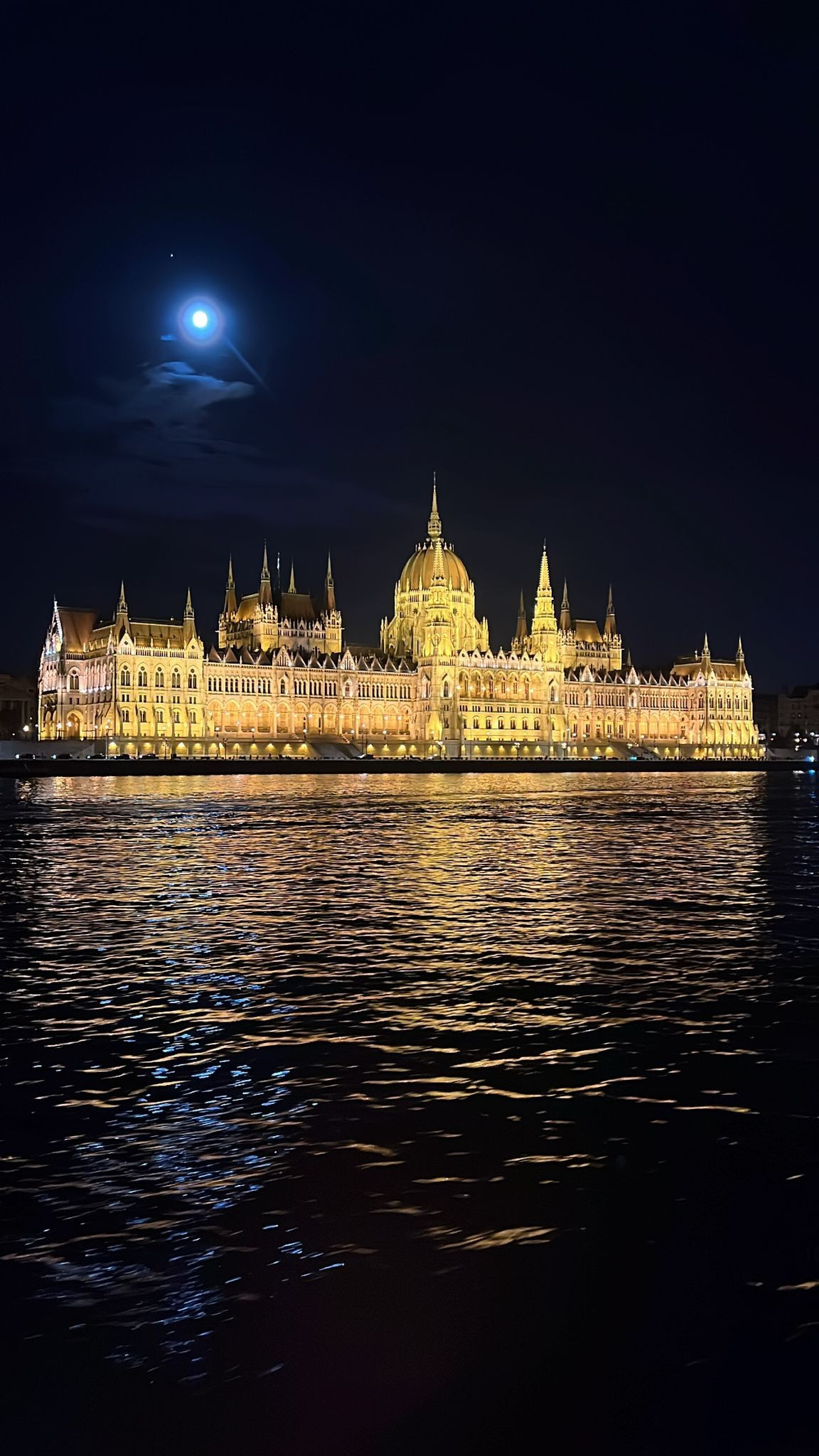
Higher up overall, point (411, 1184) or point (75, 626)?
point (75, 626)

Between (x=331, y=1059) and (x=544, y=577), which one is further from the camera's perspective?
(x=544, y=577)

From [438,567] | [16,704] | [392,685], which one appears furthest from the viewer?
[16,704]

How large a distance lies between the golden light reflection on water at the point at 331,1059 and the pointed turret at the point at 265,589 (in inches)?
5051

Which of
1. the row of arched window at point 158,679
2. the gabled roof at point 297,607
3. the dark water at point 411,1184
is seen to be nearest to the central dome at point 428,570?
the gabled roof at point 297,607

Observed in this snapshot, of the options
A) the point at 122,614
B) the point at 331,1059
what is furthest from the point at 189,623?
the point at 331,1059

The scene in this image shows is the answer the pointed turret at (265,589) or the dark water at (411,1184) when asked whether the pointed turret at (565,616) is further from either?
the dark water at (411,1184)

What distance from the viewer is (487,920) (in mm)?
20016

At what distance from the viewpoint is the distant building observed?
16575 centimetres

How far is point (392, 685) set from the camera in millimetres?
155125

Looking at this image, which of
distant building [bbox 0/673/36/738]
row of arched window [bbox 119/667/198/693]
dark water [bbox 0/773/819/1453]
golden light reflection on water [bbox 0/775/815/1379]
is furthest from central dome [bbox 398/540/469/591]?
dark water [bbox 0/773/819/1453]

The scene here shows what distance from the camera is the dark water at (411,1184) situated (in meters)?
5.60

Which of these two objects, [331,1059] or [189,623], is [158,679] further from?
[331,1059]

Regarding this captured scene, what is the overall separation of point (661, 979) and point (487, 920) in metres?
5.16

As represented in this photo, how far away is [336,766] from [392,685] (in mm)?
41230
